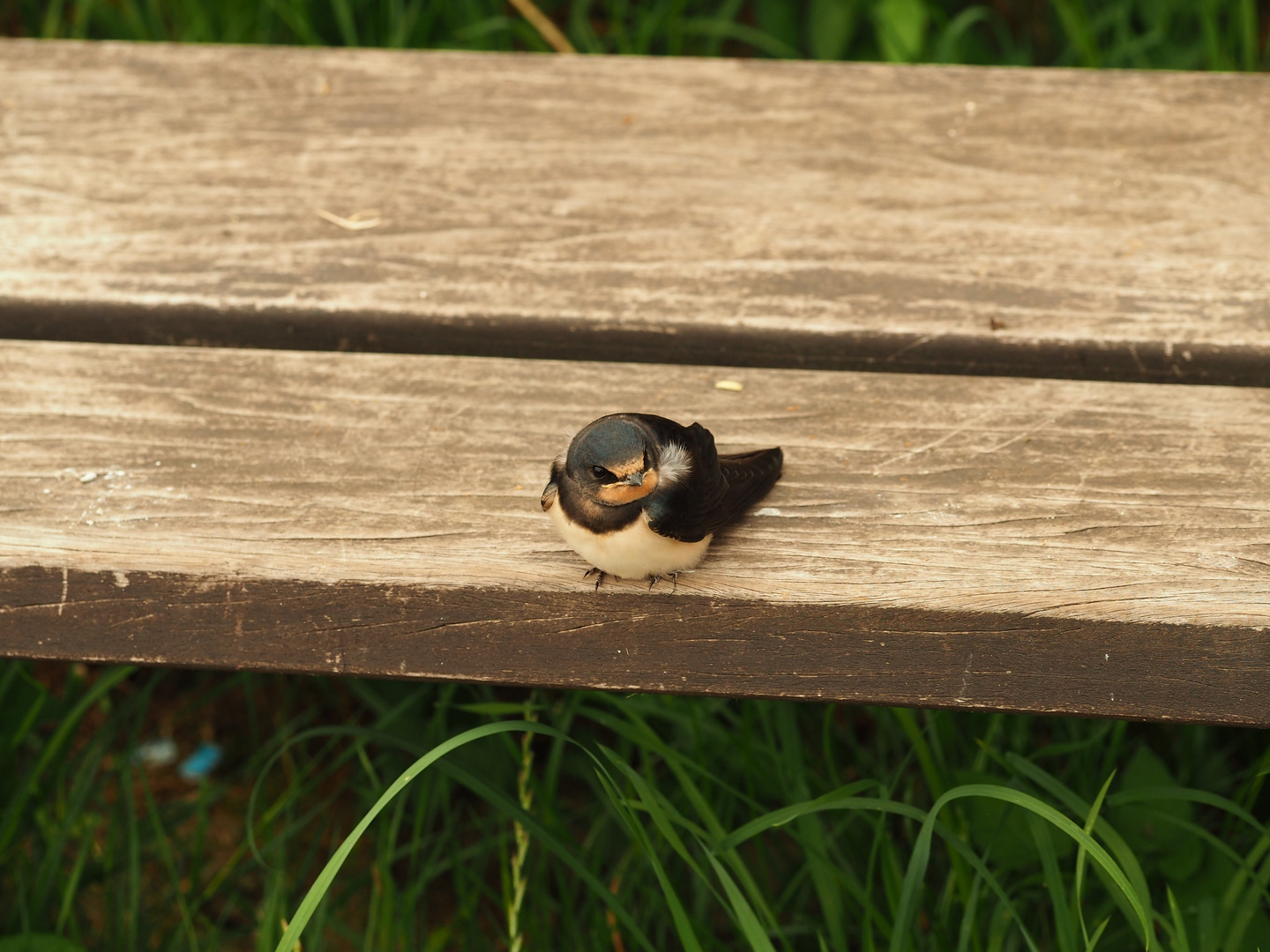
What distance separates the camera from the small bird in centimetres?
137

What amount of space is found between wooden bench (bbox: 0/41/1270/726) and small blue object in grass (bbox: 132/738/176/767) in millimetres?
1041

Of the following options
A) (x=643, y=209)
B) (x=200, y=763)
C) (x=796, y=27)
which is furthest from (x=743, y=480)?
(x=796, y=27)

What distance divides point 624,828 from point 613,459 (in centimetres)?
83

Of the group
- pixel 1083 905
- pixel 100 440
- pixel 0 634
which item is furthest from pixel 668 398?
pixel 1083 905

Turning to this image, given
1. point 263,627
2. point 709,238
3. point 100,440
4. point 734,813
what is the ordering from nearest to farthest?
point 263,627
point 100,440
point 709,238
point 734,813

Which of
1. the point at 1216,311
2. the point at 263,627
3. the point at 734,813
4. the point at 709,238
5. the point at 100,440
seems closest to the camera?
the point at 263,627

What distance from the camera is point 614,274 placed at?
1.76 meters

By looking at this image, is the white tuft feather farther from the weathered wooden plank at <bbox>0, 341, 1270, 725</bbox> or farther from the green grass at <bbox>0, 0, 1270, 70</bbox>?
the green grass at <bbox>0, 0, 1270, 70</bbox>

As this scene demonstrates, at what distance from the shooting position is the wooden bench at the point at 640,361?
141cm

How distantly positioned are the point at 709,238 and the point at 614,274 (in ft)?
0.60

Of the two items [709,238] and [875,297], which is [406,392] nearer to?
[709,238]

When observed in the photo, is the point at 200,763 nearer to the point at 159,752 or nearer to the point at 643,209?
the point at 159,752

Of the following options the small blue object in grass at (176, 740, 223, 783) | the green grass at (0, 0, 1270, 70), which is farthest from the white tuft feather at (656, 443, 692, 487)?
the green grass at (0, 0, 1270, 70)

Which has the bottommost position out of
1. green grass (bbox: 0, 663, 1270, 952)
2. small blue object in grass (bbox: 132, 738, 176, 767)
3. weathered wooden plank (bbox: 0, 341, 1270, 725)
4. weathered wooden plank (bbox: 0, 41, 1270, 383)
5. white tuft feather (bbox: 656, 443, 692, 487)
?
Result: small blue object in grass (bbox: 132, 738, 176, 767)
